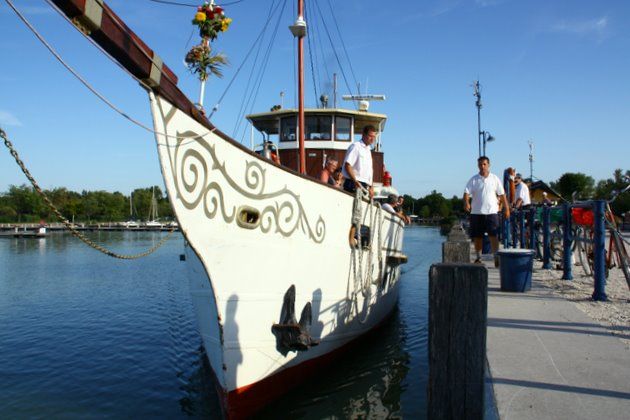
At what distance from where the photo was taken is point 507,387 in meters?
3.37

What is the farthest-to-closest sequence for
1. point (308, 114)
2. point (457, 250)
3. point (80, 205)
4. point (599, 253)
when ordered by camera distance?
1. point (80, 205)
2. point (308, 114)
3. point (599, 253)
4. point (457, 250)

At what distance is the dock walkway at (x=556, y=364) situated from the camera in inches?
119

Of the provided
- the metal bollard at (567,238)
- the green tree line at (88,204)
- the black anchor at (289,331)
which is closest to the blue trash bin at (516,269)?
the metal bollard at (567,238)

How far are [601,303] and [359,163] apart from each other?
3663 millimetres

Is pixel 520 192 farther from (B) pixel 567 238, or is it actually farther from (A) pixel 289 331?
(A) pixel 289 331

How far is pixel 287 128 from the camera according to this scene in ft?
34.7

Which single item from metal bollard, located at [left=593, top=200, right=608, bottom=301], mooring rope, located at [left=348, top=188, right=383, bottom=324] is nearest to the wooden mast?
mooring rope, located at [left=348, top=188, right=383, bottom=324]

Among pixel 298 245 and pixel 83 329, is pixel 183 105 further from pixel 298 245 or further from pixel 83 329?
pixel 83 329

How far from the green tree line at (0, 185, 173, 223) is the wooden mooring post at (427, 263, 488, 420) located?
241 ft

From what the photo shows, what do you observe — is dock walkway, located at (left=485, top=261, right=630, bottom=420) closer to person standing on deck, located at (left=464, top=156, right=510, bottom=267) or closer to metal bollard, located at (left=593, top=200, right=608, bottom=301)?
metal bollard, located at (left=593, top=200, right=608, bottom=301)

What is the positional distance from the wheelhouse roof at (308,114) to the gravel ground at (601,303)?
5.09m

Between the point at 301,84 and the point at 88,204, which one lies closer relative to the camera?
the point at 301,84

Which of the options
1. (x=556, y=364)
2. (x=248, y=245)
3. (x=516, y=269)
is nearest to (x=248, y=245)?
(x=248, y=245)

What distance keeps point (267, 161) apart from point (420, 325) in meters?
6.17
